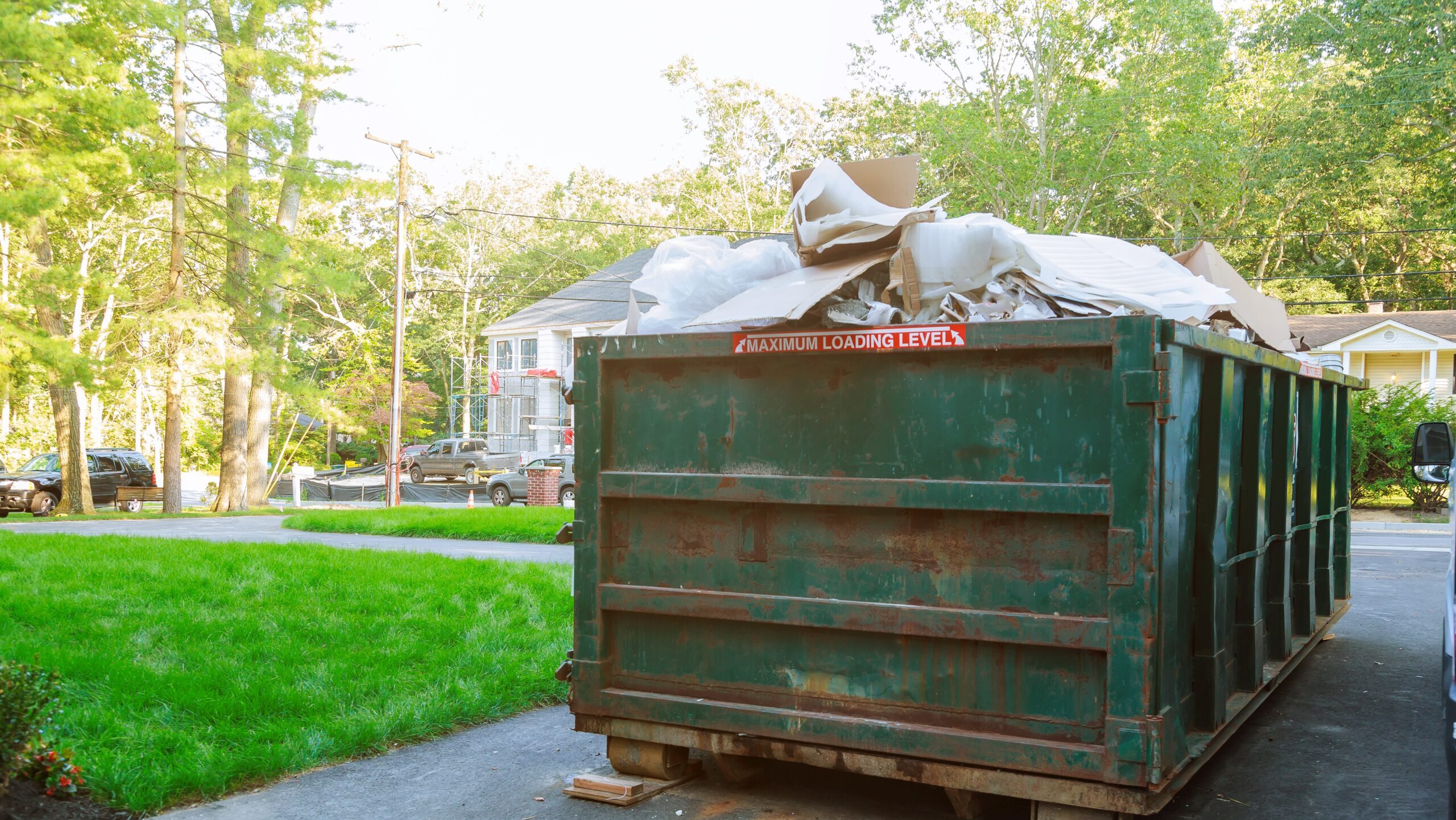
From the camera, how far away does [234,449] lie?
87.0 ft

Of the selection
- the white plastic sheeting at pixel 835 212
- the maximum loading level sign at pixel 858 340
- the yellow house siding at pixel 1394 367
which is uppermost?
the yellow house siding at pixel 1394 367

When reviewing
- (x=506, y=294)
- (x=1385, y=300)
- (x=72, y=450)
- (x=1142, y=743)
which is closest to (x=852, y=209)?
(x=1142, y=743)

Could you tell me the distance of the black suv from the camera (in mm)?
25453

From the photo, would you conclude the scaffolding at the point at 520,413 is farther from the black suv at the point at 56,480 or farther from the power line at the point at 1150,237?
the black suv at the point at 56,480

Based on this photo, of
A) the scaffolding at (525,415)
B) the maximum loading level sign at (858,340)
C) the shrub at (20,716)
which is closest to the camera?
the maximum loading level sign at (858,340)

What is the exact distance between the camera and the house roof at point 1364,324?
33.3 metres

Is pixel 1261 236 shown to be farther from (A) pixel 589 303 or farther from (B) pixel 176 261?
(B) pixel 176 261

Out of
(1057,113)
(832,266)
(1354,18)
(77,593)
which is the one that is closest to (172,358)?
(77,593)

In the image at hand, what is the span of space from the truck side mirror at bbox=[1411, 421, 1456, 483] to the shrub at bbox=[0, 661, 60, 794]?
625 cm

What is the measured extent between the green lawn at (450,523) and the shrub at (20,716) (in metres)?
11.3

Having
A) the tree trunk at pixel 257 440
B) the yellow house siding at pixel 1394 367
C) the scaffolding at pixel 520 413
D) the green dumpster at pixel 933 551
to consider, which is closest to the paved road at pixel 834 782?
the green dumpster at pixel 933 551

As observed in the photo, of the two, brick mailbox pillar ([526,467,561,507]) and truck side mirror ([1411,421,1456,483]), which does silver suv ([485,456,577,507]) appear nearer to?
brick mailbox pillar ([526,467,561,507])

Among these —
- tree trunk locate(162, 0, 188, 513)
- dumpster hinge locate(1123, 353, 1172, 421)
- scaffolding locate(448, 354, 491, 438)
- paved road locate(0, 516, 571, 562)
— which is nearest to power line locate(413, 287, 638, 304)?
scaffolding locate(448, 354, 491, 438)

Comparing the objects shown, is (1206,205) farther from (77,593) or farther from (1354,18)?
(77,593)
